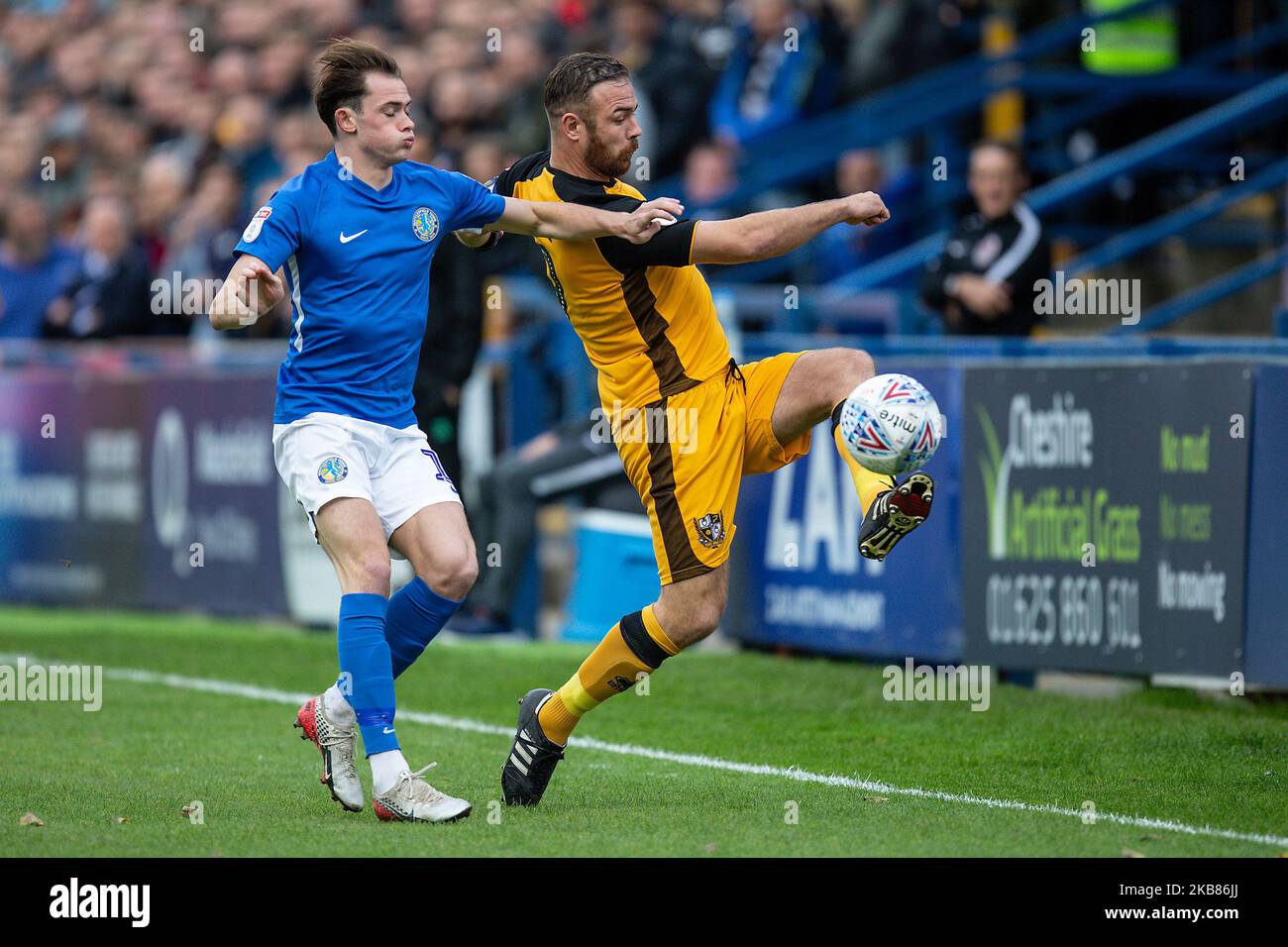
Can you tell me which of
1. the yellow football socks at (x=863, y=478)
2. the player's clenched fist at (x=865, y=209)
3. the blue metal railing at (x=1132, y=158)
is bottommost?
the yellow football socks at (x=863, y=478)

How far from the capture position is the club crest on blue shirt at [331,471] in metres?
6.63

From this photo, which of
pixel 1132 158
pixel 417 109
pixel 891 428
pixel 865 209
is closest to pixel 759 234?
pixel 865 209

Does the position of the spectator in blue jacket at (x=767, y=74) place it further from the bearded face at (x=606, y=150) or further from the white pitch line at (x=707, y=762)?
the bearded face at (x=606, y=150)

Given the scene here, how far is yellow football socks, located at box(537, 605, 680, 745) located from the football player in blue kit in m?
0.48

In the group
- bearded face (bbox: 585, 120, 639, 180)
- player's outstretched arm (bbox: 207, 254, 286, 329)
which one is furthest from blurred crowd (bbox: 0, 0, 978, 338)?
player's outstretched arm (bbox: 207, 254, 286, 329)

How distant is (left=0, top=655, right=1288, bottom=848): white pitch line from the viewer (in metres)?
6.36

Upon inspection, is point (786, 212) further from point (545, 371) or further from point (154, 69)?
point (154, 69)

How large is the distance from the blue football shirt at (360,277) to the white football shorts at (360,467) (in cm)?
5

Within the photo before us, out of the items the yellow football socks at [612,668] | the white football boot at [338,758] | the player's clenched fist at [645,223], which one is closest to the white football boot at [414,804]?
the white football boot at [338,758]

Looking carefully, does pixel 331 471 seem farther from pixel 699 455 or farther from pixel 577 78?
pixel 577 78

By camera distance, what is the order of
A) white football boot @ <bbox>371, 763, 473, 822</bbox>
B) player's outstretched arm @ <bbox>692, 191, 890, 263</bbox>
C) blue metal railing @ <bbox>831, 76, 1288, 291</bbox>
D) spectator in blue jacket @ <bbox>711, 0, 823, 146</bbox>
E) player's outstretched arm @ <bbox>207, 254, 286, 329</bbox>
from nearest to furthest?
player's outstretched arm @ <bbox>207, 254, 286, 329</bbox>
white football boot @ <bbox>371, 763, 473, 822</bbox>
player's outstretched arm @ <bbox>692, 191, 890, 263</bbox>
blue metal railing @ <bbox>831, 76, 1288, 291</bbox>
spectator in blue jacket @ <bbox>711, 0, 823, 146</bbox>

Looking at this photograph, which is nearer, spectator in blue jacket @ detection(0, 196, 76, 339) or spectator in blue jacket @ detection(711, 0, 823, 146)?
spectator in blue jacket @ detection(711, 0, 823, 146)

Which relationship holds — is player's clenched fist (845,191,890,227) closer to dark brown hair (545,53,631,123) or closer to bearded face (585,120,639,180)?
bearded face (585,120,639,180)
